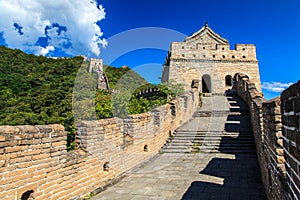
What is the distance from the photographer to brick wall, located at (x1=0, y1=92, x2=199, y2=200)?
3109mm

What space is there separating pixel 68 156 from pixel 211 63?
809 inches

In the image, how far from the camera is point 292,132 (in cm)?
167

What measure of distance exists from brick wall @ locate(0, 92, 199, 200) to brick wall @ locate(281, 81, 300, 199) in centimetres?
323

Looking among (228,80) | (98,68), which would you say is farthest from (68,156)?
(98,68)

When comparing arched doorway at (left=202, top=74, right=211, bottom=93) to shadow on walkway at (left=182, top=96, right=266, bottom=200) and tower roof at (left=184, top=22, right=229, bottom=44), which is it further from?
shadow on walkway at (left=182, top=96, right=266, bottom=200)

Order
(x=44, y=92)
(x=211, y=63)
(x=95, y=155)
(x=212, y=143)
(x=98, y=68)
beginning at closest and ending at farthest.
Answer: (x=95, y=155) → (x=212, y=143) → (x=211, y=63) → (x=44, y=92) → (x=98, y=68)

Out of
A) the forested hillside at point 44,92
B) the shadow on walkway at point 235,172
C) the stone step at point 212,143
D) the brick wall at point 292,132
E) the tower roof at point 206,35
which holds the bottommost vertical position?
the shadow on walkway at point 235,172

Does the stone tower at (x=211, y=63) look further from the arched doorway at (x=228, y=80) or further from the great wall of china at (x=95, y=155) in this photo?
the great wall of china at (x=95, y=155)

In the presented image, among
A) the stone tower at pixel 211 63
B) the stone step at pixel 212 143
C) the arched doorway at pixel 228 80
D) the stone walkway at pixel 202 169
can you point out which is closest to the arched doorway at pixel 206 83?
the stone tower at pixel 211 63

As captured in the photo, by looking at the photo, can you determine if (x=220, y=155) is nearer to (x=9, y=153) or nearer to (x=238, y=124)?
(x=238, y=124)

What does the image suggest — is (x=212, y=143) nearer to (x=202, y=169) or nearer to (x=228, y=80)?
(x=202, y=169)

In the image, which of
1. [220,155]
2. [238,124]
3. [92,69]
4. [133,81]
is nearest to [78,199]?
[220,155]

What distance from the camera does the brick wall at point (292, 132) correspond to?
1.56 metres

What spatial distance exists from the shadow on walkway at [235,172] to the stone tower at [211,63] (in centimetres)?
1283
